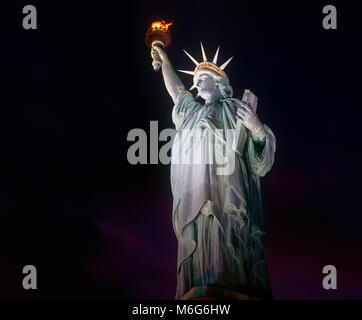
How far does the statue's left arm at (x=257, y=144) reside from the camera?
12273 mm

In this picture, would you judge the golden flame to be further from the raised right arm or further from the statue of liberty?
the statue of liberty

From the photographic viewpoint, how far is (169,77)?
1427 centimetres

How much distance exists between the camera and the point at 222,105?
43.1 feet

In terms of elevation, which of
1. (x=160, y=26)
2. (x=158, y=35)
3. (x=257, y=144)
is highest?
(x=160, y=26)

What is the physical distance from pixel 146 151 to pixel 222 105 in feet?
7.16

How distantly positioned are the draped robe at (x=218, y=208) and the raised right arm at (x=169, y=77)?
1126 mm

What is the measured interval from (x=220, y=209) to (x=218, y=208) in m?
0.04

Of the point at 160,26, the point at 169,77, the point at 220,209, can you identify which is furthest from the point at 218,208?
the point at 160,26

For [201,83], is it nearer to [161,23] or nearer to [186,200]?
[161,23]

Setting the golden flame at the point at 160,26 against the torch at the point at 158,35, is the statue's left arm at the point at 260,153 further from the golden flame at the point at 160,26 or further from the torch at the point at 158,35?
the golden flame at the point at 160,26

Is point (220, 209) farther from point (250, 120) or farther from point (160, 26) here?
point (160, 26)

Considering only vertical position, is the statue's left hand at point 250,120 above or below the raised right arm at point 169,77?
below

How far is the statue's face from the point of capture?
13695mm

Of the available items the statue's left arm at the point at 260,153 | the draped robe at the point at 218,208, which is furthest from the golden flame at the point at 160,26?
the statue's left arm at the point at 260,153
